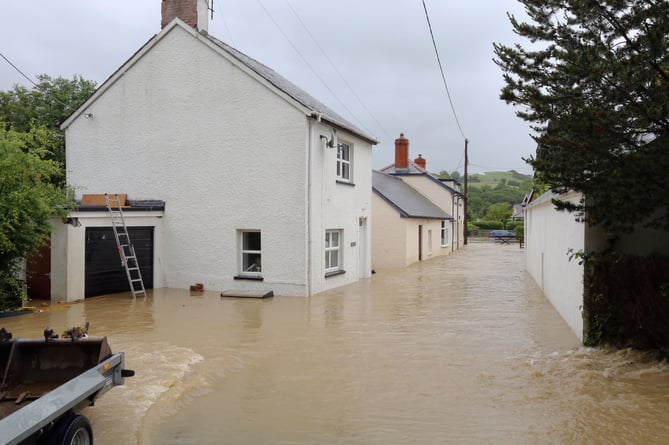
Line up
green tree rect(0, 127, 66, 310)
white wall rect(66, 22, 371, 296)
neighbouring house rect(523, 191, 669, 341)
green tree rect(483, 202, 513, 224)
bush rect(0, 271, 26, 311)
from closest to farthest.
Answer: neighbouring house rect(523, 191, 669, 341), green tree rect(0, 127, 66, 310), bush rect(0, 271, 26, 311), white wall rect(66, 22, 371, 296), green tree rect(483, 202, 513, 224)

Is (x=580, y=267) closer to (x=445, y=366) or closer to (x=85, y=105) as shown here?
(x=445, y=366)

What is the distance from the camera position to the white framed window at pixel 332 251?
58.7ft

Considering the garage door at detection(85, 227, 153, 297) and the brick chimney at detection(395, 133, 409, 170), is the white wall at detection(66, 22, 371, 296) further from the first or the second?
the brick chimney at detection(395, 133, 409, 170)

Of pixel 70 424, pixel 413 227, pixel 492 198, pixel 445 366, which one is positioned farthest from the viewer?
pixel 492 198

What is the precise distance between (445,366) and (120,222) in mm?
11119

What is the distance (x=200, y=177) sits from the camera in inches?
659

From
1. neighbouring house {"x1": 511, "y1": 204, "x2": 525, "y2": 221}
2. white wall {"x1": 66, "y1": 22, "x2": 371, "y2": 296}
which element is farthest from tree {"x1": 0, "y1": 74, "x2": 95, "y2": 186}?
neighbouring house {"x1": 511, "y1": 204, "x2": 525, "y2": 221}

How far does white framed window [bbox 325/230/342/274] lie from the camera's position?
17.9m

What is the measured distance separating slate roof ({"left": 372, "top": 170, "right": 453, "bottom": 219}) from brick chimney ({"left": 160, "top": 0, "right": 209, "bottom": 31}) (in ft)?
44.7

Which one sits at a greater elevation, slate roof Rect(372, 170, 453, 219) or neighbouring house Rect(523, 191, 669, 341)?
slate roof Rect(372, 170, 453, 219)

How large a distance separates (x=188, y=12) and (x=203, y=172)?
5204 millimetres

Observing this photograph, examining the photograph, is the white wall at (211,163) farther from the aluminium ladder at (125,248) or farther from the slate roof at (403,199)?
the slate roof at (403,199)

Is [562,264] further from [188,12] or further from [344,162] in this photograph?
[188,12]

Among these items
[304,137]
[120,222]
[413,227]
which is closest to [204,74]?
[304,137]
